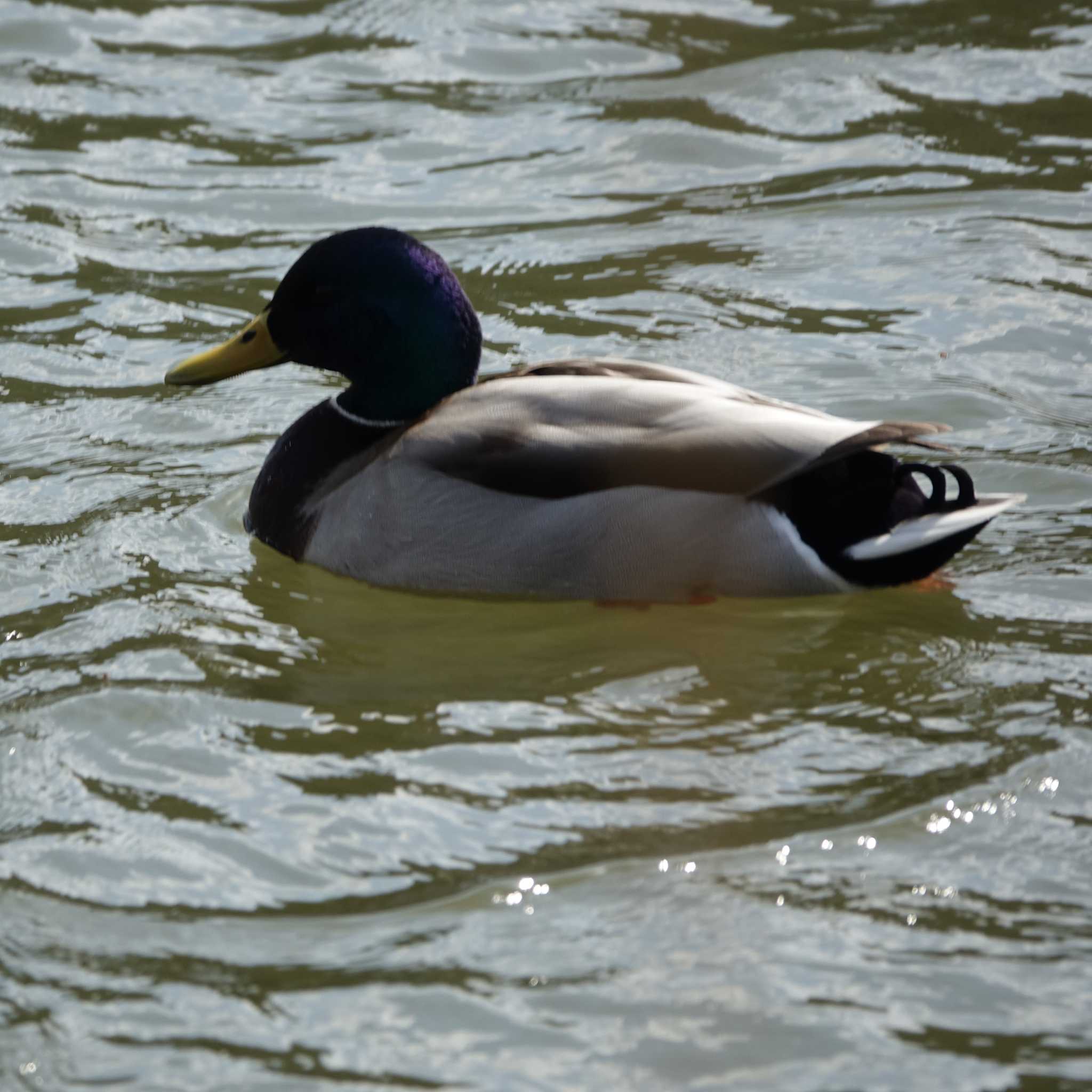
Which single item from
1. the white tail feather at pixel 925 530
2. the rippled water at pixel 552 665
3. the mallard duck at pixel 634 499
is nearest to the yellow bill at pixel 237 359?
the rippled water at pixel 552 665

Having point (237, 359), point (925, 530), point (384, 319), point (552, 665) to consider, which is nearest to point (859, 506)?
point (925, 530)

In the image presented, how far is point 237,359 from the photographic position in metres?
5.84

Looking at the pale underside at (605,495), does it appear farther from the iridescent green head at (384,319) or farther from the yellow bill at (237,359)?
the yellow bill at (237,359)

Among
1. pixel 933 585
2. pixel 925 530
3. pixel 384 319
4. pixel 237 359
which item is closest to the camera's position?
pixel 925 530

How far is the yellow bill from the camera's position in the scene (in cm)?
582

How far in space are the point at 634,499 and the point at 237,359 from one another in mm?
1571

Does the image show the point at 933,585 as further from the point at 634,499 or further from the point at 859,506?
the point at 634,499

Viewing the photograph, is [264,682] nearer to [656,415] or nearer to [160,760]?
[160,760]

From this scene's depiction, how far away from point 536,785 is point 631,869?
0.41m

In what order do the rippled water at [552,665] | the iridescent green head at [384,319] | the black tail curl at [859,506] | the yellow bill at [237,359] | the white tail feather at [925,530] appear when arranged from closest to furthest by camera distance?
the rippled water at [552,665], the white tail feather at [925,530], the black tail curl at [859,506], the iridescent green head at [384,319], the yellow bill at [237,359]

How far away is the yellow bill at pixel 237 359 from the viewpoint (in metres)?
5.82

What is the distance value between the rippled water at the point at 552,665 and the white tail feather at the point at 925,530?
26 cm

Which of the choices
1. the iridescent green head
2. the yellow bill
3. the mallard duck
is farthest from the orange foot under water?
the yellow bill

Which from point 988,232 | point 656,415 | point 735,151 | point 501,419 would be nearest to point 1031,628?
point 656,415
